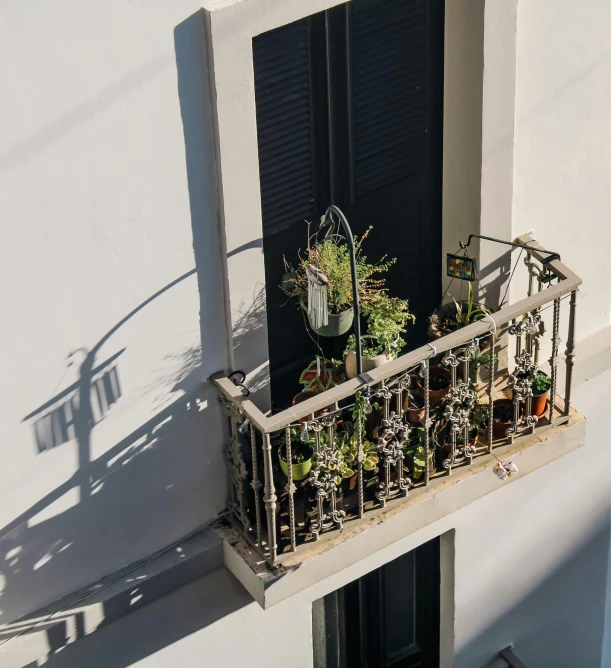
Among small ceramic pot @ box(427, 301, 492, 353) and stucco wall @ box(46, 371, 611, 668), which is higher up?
small ceramic pot @ box(427, 301, 492, 353)

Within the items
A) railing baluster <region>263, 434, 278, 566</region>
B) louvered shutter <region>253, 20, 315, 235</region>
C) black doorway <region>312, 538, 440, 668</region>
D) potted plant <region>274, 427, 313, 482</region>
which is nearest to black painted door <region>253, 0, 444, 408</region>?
louvered shutter <region>253, 20, 315, 235</region>

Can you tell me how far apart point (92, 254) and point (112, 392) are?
0.84 metres

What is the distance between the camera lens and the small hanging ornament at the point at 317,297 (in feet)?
20.5

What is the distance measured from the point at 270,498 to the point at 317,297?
1.17 meters

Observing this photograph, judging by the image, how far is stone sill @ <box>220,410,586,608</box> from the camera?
640cm

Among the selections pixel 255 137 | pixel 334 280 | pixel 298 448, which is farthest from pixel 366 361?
pixel 255 137

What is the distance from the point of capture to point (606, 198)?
783 centimetres

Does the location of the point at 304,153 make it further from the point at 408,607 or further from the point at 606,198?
the point at 408,607

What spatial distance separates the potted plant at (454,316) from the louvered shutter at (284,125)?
1150 mm

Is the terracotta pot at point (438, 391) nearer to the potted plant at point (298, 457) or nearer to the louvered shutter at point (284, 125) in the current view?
the potted plant at point (298, 457)

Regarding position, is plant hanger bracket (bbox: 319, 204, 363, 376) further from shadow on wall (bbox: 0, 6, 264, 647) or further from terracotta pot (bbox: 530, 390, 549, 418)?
terracotta pot (bbox: 530, 390, 549, 418)

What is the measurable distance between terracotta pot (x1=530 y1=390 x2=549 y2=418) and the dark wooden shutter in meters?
1.71

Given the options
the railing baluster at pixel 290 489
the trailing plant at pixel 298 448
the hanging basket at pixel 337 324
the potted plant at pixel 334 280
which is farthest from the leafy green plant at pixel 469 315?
the railing baluster at pixel 290 489

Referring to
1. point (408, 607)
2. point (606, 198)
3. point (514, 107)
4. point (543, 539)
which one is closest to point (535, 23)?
point (514, 107)
